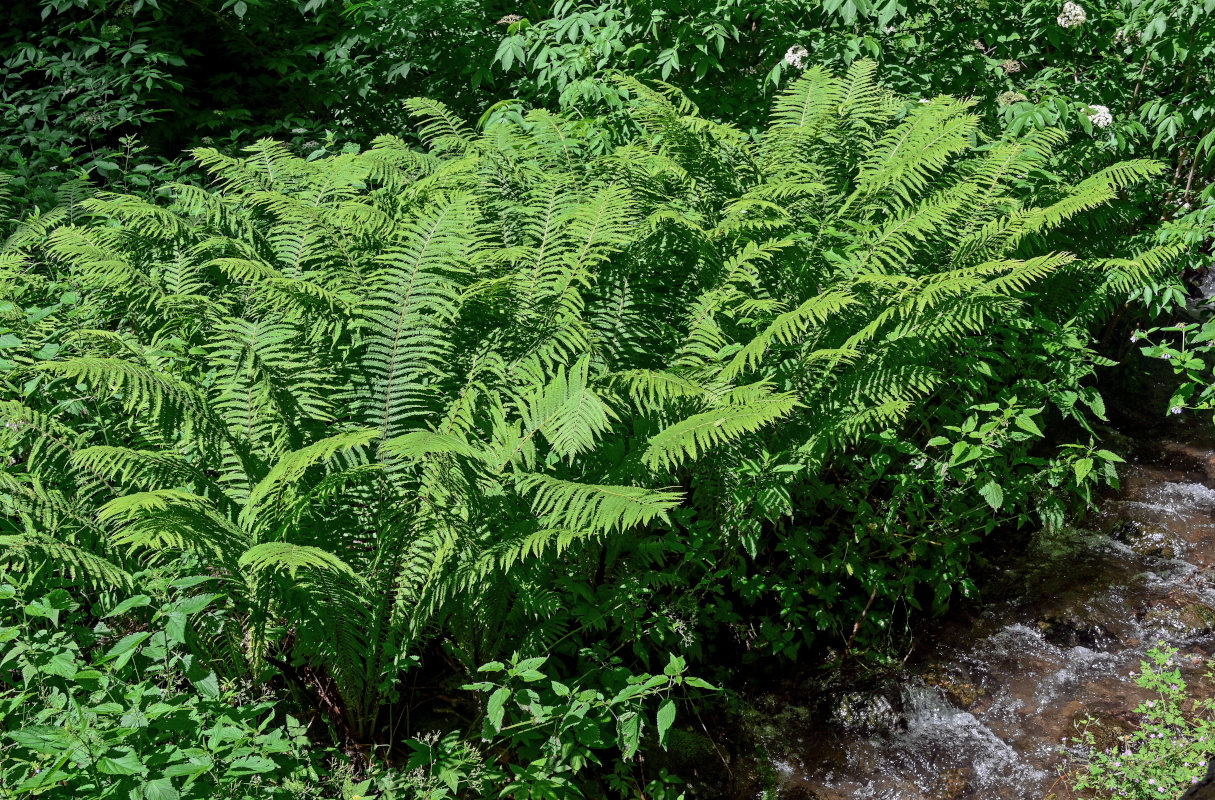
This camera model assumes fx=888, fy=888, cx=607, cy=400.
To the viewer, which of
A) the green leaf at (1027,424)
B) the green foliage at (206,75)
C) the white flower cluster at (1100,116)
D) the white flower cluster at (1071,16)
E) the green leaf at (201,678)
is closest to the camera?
the green leaf at (201,678)

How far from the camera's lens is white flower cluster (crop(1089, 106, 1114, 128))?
392 cm

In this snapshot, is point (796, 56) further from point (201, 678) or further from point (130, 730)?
point (130, 730)

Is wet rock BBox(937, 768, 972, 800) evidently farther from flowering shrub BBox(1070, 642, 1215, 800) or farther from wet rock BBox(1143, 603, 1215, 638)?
wet rock BBox(1143, 603, 1215, 638)

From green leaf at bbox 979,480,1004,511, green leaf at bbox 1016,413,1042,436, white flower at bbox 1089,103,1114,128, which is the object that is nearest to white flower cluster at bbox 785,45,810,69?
white flower at bbox 1089,103,1114,128

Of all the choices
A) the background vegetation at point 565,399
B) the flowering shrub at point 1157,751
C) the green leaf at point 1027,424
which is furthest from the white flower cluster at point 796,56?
the flowering shrub at point 1157,751

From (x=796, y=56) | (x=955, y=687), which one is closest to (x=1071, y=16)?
(x=796, y=56)

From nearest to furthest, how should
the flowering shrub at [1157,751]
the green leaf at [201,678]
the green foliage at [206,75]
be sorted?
the green leaf at [201,678] → the flowering shrub at [1157,751] → the green foliage at [206,75]

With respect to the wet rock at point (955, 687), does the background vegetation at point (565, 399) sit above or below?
above

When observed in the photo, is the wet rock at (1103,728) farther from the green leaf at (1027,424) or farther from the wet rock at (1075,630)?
the green leaf at (1027,424)

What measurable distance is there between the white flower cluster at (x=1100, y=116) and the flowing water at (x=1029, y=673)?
5.39ft

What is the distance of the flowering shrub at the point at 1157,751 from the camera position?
240cm

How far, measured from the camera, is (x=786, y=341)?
2.75m

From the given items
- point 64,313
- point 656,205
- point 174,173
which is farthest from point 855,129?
point 174,173

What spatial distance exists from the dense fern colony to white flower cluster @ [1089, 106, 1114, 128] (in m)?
0.39
